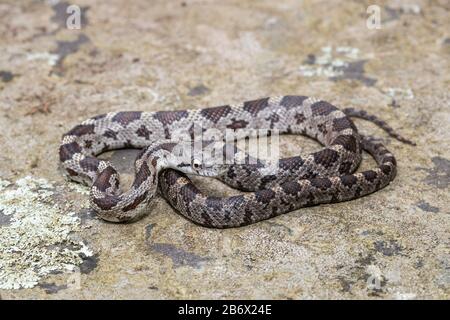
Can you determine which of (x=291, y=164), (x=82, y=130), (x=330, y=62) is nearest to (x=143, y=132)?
(x=82, y=130)

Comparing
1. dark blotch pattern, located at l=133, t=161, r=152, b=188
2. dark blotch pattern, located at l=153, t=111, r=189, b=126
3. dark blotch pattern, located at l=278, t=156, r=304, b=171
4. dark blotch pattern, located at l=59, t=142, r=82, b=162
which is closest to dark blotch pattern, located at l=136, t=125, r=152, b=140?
dark blotch pattern, located at l=153, t=111, r=189, b=126

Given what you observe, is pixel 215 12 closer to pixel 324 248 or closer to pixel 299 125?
pixel 299 125

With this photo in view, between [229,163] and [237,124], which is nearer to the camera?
[229,163]

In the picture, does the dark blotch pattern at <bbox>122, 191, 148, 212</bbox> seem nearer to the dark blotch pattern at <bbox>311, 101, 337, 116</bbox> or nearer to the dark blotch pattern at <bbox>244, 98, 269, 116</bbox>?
the dark blotch pattern at <bbox>244, 98, 269, 116</bbox>

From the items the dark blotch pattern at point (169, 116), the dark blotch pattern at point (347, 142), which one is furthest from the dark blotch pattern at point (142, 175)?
the dark blotch pattern at point (347, 142)

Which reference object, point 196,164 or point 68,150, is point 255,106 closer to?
point 196,164

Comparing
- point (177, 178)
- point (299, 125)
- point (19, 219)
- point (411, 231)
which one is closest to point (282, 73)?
point (299, 125)

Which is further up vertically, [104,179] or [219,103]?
[219,103]
